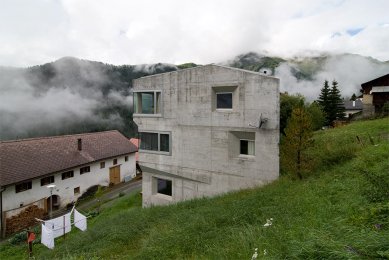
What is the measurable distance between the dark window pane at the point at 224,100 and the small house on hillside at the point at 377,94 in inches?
729

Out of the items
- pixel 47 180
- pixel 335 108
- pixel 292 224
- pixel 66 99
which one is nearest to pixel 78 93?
pixel 66 99

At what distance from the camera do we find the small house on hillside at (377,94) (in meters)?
25.8

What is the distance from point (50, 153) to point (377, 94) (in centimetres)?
3376

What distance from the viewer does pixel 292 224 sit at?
697cm

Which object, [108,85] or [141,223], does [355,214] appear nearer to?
[141,223]

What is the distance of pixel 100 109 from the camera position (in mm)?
99875

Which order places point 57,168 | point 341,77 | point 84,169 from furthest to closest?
point 341,77
point 84,169
point 57,168

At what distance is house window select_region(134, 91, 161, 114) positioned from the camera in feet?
62.5

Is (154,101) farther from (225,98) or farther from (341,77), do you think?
(341,77)

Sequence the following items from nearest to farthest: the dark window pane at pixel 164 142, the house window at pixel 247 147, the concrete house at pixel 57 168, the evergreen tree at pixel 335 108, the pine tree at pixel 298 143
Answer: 1. the pine tree at pixel 298 143
2. the house window at pixel 247 147
3. the dark window pane at pixel 164 142
4. the concrete house at pixel 57 168
5. the evergreen tree at pixel 335 108

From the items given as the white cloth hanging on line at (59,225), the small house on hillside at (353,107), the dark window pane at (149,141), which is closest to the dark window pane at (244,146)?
the dark window pane at (149,141)

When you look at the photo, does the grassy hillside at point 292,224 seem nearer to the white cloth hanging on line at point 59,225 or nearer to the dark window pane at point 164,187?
the dark window pane at point 164,187

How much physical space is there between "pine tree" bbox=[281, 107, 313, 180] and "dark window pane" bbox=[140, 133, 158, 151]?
32.3ft

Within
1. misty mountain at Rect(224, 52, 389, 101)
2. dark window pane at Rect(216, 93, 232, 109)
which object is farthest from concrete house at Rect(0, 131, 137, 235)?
misty mountain at Rect(224, 52, 389, 101)
